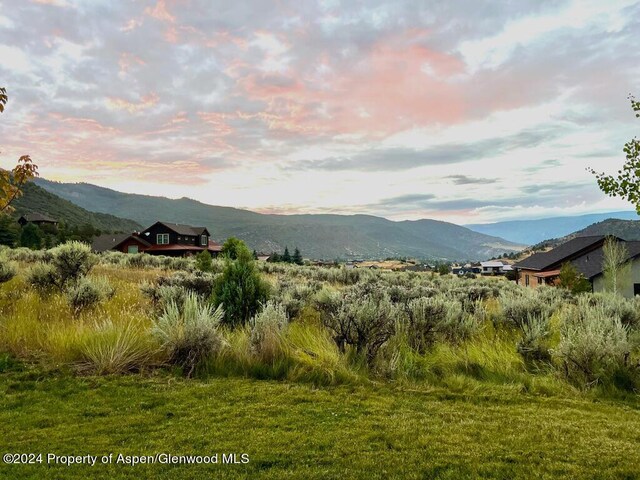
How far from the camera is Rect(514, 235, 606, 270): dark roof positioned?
43.6m

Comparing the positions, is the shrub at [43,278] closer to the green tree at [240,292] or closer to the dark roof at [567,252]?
the green tree at [240,292]

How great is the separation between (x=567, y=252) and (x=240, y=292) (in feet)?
152

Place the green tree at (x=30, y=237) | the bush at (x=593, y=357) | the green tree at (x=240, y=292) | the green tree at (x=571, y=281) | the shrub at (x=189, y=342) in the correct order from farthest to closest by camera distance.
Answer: the green tree at (x=30, y=237) → the green tree at (x=571, y=281) → the green tree at (x=240, y=292) → the shrub at (x=189, y=342) → the bush at (x=593, y=357)

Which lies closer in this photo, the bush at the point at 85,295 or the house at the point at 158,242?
the bush at the point at 85,295

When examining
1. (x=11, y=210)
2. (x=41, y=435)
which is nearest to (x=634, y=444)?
(x=41, y=435)

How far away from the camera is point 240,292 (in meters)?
8.47

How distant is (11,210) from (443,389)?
6753 mm

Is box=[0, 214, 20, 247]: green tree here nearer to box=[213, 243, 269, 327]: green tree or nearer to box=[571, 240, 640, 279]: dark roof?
box=[213, 243, 269, 327]: green tree

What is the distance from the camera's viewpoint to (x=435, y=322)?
315 inches

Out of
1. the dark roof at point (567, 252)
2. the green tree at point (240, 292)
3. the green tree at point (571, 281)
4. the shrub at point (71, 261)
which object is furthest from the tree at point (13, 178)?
the dark roof at point (567, 252)

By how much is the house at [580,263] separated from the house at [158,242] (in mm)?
44876

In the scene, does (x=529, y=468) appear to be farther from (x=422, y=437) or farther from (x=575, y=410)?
(x=575, y=410)

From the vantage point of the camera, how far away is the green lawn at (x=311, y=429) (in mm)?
3100

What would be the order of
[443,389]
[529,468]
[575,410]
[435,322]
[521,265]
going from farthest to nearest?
1. [521,265]
2. [435,322]
3. [443,389]
4. [575,410]
5. [529,468]
